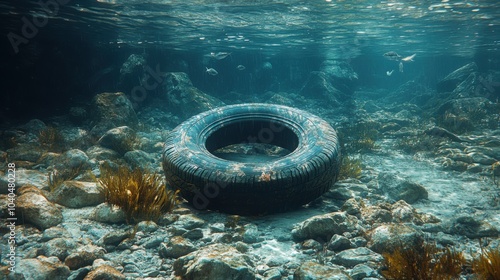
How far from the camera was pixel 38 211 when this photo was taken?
4090 mm

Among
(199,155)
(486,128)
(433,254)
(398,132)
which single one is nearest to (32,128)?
(199,155)

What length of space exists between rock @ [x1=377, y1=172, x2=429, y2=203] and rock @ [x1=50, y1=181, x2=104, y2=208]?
227 inches

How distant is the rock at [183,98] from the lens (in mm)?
14258

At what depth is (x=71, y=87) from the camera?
15656 millimetres

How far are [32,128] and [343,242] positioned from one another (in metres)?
11.6

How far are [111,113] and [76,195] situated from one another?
723cm

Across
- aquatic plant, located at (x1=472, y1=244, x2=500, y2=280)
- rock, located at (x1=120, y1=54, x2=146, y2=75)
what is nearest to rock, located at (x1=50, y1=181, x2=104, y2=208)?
aquatic plant, located at (x1=472, y1=244, x2=500, y2=280)

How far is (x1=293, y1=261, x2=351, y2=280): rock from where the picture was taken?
2.89 meters

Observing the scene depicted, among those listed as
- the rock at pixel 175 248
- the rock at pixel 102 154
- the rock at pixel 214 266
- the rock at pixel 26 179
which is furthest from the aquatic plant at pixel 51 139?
the rock at pixel 214 266

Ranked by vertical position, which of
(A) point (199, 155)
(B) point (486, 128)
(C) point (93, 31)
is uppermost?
(C) point (93, 31)

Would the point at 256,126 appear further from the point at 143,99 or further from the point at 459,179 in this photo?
the point at 143,99

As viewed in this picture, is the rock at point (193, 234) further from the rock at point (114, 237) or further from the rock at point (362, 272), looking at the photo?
the rock at point (362, 272)

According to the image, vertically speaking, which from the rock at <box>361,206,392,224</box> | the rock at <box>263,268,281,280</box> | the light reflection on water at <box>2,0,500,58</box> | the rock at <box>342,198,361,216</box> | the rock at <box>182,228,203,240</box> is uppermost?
the light reflection on water at <box>2,0,500,58</box>

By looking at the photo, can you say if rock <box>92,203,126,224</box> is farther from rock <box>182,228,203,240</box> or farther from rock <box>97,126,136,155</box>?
rock <box>97,126,136,155</box>
